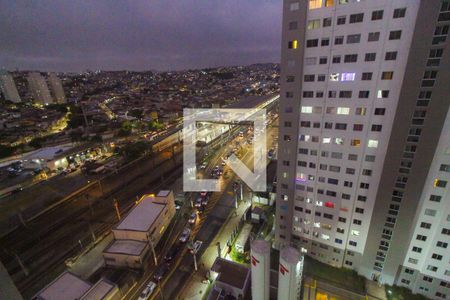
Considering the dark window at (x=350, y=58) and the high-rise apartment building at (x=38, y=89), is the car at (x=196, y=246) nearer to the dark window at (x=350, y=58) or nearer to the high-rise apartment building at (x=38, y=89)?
the dark window at (x=350, y=58)

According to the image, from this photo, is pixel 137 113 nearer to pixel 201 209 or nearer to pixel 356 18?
pixel 201 209

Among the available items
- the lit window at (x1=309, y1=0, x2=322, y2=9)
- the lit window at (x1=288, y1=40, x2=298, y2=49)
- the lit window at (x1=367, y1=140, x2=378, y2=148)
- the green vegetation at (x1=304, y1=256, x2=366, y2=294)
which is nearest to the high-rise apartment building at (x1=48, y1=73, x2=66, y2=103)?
the lit window at (x1=288, y1=40, x2=298, y2=49)

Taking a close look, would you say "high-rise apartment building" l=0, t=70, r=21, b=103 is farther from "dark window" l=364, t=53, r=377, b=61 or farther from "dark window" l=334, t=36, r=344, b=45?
"dark window" l=364, t=53, r=377, b=61

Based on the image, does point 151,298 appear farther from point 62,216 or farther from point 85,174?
point 85,174

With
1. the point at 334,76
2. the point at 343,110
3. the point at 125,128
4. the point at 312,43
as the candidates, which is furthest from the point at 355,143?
the point at 125,128

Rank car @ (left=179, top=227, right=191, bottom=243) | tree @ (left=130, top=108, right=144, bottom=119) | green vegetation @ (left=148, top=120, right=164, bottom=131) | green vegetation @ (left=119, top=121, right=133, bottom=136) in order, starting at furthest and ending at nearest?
tree @ (left=130, top=108, right=144, bottom=119) < green vegetation @ (left=148, top=120, right=164, bottom=131) < green vegetation @ (left=119, top=121, right=133, bottom=136) < car @ (left=179, top=227, right=191, bottom=243)

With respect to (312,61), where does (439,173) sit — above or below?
below

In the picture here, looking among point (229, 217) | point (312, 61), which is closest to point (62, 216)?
point (229, 217)
